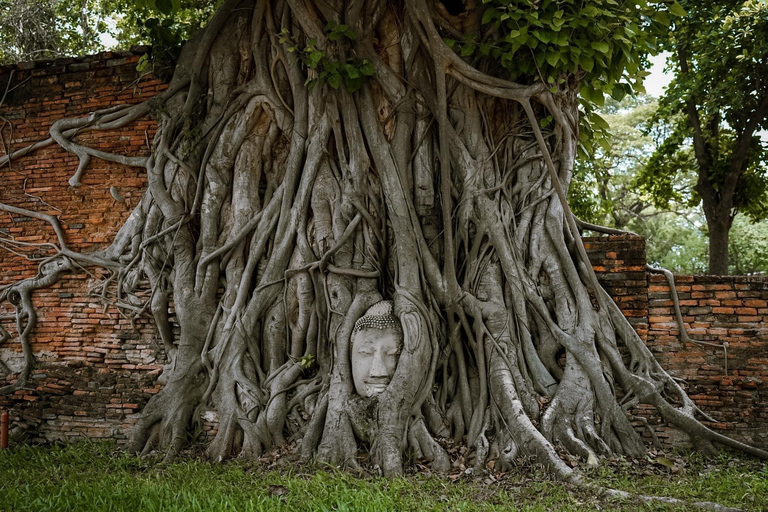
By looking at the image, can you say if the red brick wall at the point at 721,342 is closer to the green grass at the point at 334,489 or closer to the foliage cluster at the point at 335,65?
the green grass at the point at 334,489

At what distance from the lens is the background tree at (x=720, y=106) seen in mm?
8125

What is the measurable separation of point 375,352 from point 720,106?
6301 mm

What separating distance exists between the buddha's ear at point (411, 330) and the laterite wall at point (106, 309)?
1576 mm

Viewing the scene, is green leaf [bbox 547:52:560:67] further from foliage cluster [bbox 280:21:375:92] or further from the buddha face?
the buddha face

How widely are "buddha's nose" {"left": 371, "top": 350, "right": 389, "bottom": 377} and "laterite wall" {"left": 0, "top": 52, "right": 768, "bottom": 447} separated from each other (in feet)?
6.21

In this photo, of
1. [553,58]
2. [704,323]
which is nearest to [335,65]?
→ [553,58]

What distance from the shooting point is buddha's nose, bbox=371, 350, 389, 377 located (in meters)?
4.79

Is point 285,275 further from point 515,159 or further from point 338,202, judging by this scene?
point 515,159

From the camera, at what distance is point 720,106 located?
28.5 ft

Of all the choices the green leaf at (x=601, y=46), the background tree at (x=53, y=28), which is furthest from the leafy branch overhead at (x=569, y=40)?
the background tree at (x=53, y=28)

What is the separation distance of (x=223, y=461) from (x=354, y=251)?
1.80 m

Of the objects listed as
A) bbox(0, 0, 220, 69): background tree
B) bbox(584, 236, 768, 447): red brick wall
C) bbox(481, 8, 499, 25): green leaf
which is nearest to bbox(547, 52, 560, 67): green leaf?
bbox(481, 8, 499, 25): green leaf

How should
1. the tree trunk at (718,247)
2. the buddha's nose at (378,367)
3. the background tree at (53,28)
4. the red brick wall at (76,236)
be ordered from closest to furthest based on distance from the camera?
the buddha's nose at (378,367) < the red brick wall at (76,236) < the tree trunk at (718,247) < the background tree at (53,28)

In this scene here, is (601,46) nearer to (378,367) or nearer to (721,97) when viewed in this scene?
(378,367)
